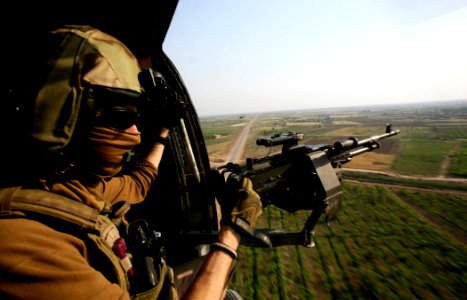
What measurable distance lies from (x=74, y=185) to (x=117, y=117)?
19.5 inches

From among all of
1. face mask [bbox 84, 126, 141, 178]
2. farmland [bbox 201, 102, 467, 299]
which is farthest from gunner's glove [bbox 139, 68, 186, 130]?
farmland [bbox 201, 102, 467, 299]

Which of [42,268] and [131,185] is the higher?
[42,268]

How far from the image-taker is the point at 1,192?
116 cm

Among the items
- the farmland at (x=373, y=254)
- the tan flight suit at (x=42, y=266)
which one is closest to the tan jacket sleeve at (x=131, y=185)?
the tan flight suit at (x=42, y=266)

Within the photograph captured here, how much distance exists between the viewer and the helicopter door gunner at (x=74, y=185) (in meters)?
1.07

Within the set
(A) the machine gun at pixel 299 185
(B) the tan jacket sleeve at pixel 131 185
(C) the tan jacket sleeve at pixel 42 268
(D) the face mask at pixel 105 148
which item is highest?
(D) the face mask at pixel 105 148

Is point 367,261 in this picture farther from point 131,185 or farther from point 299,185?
point 131,185

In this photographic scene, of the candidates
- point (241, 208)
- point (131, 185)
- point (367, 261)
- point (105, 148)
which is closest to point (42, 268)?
point (105, 148)

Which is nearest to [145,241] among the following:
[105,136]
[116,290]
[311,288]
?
[116,290]

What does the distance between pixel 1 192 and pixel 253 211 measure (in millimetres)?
1890

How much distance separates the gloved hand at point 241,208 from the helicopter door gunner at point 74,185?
0.37 meters

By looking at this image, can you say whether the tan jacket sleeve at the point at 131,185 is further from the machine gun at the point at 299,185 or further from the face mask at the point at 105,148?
the machine gun at the point at 299,185

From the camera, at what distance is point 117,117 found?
5.40ft

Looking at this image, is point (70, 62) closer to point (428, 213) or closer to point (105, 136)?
point (105, 136)
